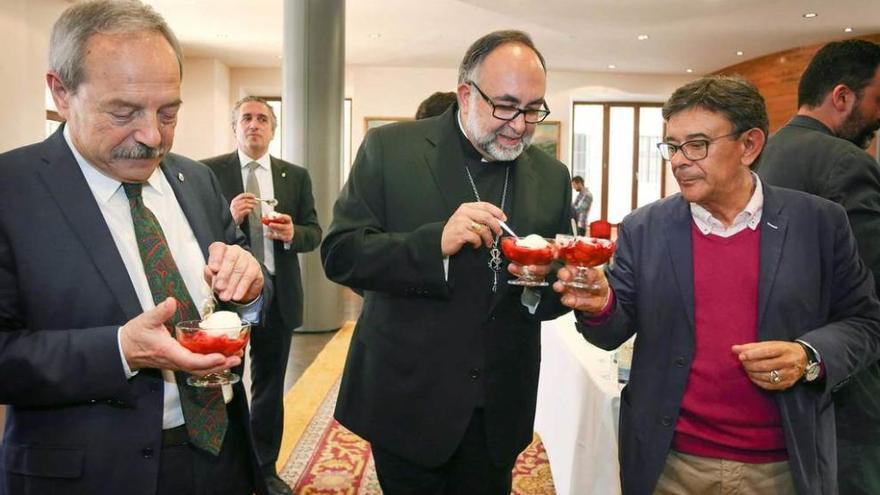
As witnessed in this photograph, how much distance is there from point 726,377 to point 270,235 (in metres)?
2.31

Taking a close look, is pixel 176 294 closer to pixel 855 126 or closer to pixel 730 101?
pixel 730 101

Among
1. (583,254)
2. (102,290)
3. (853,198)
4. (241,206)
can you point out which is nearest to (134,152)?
(102,290)

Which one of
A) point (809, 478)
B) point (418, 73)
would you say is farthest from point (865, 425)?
point (418, 73)

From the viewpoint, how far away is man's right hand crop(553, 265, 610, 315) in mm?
1718

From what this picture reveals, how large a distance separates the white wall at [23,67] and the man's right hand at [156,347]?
25.3 ft

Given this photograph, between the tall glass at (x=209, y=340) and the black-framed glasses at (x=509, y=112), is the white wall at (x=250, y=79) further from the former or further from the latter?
the tall glass at (x=209, y=340)

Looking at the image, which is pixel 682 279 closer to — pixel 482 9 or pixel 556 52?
pixel 482 9

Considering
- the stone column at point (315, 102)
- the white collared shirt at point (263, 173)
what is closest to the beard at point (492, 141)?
the white collared shirt at point (263, 173)

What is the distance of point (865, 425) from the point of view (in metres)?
2.30

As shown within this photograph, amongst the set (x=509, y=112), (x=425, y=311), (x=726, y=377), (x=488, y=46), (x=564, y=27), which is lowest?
(x=726, y=377)

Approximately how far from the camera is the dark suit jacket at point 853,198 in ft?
7.40

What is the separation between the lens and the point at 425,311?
1901 mm

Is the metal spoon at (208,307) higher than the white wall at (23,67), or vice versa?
the white wall at (23,67)

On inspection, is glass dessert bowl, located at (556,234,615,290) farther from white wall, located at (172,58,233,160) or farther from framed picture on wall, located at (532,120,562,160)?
framed picture on wall, located at (532,120,562,160)
